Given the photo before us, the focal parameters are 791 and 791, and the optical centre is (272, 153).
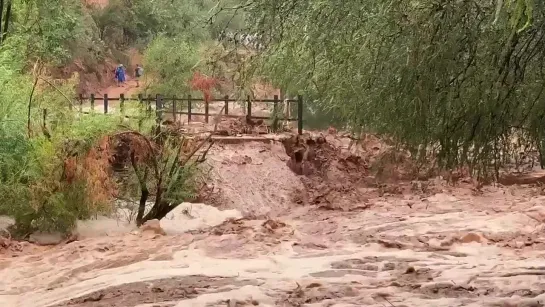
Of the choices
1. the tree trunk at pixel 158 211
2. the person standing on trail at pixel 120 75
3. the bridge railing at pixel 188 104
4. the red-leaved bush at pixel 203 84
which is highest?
the person standing on trail at pixel 120 75

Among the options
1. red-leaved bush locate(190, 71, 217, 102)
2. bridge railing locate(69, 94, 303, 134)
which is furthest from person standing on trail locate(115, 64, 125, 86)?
red-leaved bush locate(190, 71, 217, 102)

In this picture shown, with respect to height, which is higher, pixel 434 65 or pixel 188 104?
pixel 434 65

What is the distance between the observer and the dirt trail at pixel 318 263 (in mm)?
7641

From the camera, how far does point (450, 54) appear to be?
17.7 ft

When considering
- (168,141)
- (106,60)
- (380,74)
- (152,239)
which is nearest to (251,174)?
(168,141)

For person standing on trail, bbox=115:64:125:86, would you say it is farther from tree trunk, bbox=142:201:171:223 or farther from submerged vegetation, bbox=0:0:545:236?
submerged vegetation, bbox=0:0:545:236

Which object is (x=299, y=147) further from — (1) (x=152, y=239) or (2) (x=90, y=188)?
(1) (x=152, y=239)

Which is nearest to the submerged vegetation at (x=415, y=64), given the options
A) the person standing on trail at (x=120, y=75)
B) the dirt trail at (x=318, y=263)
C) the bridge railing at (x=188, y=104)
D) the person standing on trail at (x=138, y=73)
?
the dirt trail at (x=318, y=263)

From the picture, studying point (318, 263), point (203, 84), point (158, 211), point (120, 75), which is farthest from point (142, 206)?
point (120, 75)

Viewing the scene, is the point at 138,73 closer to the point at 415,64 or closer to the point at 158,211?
the point at 158,211

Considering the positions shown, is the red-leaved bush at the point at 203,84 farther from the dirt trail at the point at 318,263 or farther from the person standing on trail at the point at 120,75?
the person standing on trail at the point at 120,75

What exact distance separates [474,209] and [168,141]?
18.5 ft

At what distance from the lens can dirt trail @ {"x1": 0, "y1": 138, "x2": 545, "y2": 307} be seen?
25.1 ft

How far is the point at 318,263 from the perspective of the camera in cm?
952
